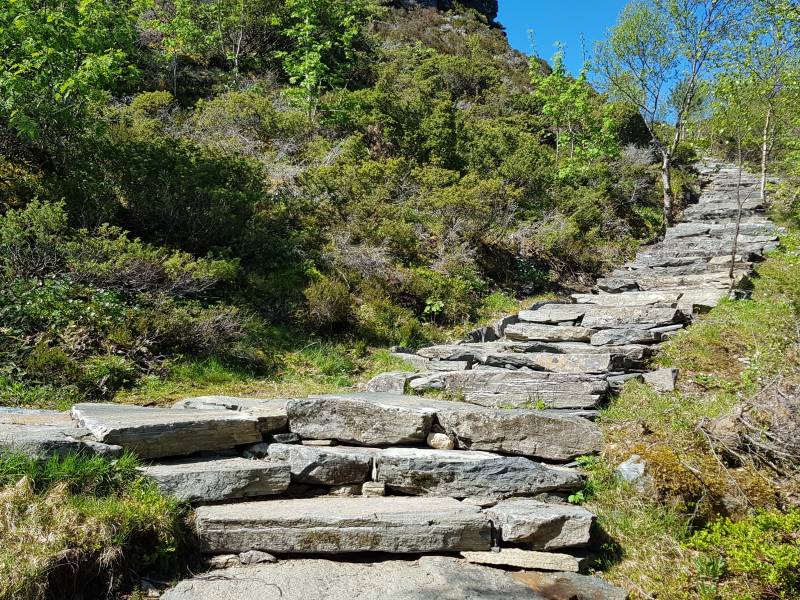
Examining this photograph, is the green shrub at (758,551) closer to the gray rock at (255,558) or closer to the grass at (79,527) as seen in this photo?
the gray rock at (255,558)

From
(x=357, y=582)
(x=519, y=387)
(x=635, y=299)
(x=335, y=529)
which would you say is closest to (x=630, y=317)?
(x=635, y=299)

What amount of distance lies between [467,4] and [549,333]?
126 feet

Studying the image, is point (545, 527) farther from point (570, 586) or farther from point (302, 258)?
point (302, 258)

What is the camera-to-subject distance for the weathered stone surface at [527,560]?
12.2 feet

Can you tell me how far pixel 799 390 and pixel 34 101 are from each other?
9296 mm

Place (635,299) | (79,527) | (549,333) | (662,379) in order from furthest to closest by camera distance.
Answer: (635,299) < (549,333) < (662,379) < (79,527)

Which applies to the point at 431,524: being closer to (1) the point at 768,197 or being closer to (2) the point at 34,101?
(2) the point at 34,101

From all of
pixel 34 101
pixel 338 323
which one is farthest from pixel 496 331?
pixel 34 101

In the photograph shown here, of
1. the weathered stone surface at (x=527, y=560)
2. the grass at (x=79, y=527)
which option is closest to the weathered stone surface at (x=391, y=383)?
the weathered stone surface at (x=527, y=560)

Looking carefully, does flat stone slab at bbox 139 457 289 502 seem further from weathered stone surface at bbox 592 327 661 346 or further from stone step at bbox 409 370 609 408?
weathered stone surface at bbox 592 327 661 346

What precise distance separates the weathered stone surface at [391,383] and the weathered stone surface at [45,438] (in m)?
3.05

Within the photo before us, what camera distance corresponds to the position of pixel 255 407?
5070 mm

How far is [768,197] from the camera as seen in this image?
22.9 m

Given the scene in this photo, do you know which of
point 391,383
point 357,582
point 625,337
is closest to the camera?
point 357,582
